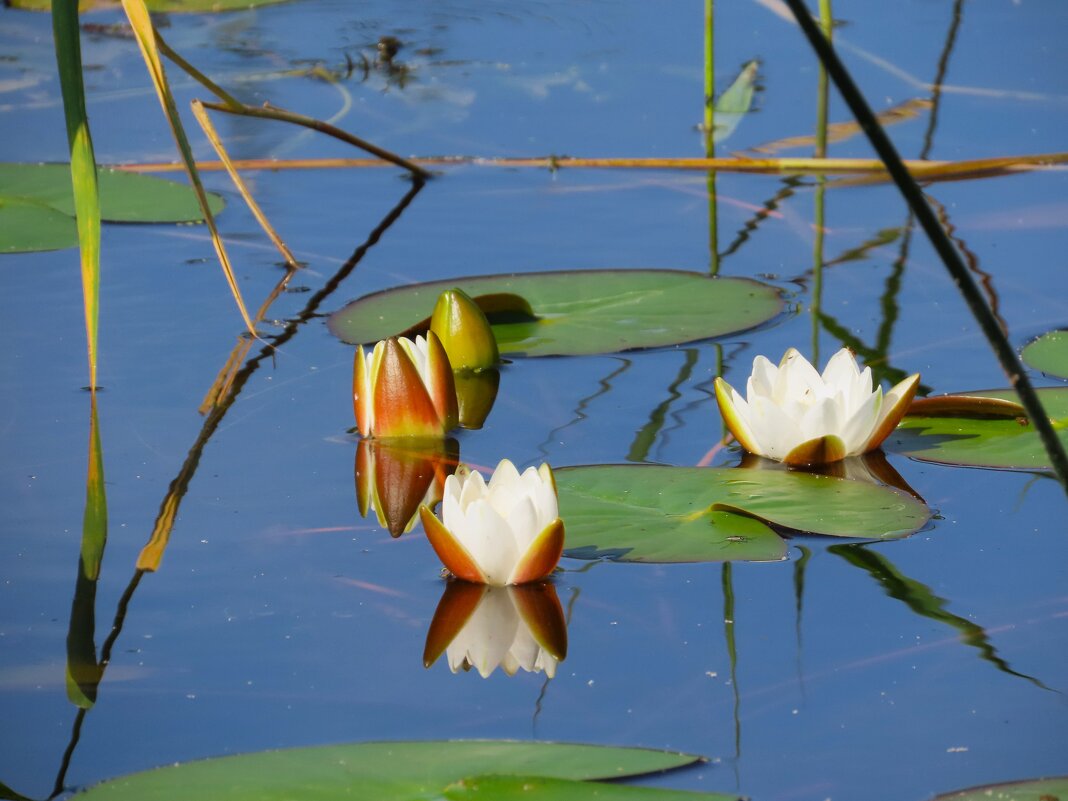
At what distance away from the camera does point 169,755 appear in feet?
4.28

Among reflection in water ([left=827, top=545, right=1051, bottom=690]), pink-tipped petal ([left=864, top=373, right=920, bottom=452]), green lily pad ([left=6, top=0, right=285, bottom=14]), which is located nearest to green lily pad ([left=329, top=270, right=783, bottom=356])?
pink-tipped petal ([left=864, top=373, right=920, bottom=452])

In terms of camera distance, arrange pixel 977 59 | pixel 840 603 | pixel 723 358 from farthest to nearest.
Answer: pixel 977 59 → pixel 723 358 → pixel 840 603

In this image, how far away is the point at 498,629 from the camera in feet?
5.00

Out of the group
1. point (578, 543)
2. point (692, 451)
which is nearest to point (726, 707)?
point (578, 543)

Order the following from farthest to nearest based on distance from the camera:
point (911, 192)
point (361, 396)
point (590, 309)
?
point (590, 309), point (361, 396), point (911, 192)

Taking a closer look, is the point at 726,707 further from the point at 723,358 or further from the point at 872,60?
the point at 872,60

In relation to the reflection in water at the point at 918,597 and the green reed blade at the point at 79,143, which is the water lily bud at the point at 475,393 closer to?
the reflection in water at the point at 918,597

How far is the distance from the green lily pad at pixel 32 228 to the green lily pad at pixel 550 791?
7.11 ft

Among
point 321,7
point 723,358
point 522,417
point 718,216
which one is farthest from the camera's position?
point 321,7

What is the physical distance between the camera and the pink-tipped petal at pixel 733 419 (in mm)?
1917

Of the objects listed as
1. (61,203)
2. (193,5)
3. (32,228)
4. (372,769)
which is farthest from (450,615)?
(193,5)

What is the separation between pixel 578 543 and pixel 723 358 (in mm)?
803

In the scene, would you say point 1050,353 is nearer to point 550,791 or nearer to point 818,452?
point 818,452

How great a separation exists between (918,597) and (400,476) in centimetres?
78
